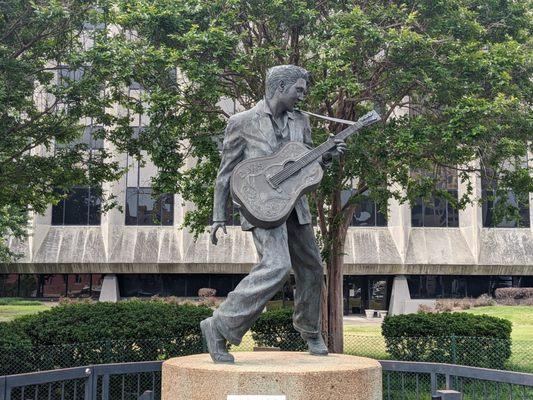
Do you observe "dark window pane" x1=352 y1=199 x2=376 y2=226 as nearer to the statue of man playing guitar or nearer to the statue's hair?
the statue of man playing guitar

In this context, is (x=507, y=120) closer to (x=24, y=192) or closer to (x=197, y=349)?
(x=197, y=349)

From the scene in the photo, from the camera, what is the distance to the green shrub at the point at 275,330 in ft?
46.5

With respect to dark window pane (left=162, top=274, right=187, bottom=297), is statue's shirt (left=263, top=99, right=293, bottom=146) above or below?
above

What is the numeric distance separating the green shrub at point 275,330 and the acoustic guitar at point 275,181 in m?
8.95

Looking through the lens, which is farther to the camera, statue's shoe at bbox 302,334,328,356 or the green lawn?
the green lawn

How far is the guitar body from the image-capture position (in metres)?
5.55

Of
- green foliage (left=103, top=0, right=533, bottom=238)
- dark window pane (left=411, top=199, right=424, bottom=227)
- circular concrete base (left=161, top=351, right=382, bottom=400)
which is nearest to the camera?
circular concrete base (left=161, top=351, right=382, bottom=400)

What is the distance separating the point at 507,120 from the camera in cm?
1275

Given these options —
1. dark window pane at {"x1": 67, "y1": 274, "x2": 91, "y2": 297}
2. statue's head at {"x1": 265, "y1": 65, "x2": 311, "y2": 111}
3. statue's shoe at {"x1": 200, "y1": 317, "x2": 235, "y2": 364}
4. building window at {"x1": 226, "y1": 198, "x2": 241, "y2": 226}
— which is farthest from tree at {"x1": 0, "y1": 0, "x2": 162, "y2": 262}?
dark window pane at {"x1": 67, "y1": 274, "x2": 91, "y2": 297}

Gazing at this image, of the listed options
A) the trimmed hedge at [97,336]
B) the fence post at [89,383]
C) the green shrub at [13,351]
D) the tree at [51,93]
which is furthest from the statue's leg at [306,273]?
the tree at [51,93]

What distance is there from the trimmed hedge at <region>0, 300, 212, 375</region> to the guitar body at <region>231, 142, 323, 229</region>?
615cm

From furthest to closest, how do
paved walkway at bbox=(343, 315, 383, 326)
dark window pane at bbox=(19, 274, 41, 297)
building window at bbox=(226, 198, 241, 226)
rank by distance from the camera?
dark window pane at bbox=(19, 274, 41, 297) → paved walkway at bbox=(343, 315, 383, 326) → building window at bbox=(226, 198, 241, 226)

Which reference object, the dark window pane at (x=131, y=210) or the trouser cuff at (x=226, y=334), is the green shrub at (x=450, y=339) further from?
the dark window pane at (x=131, y=210)

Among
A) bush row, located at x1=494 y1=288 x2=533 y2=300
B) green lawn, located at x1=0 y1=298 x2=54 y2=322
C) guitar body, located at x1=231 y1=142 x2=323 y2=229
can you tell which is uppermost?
guitar body, located at x1=231 y1=142 x2=323 y2=229
